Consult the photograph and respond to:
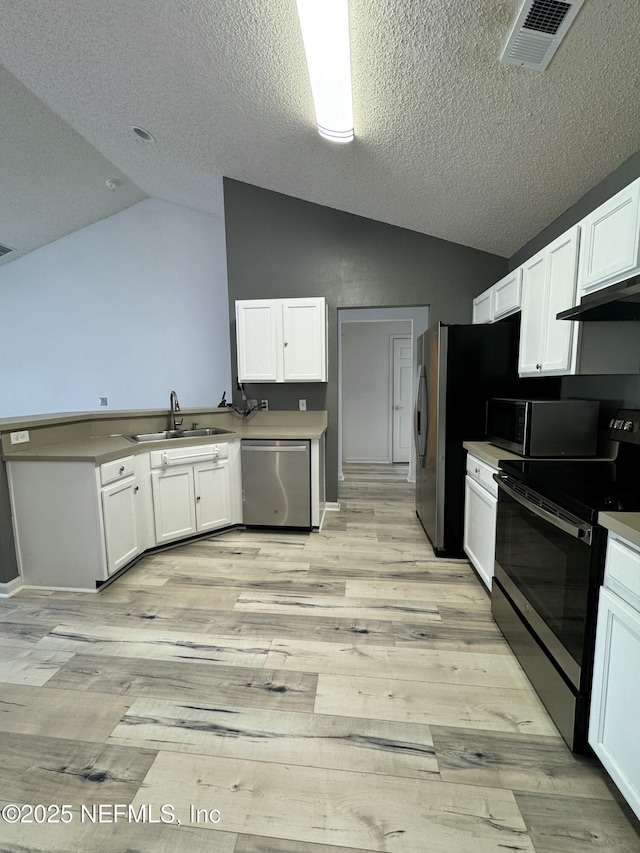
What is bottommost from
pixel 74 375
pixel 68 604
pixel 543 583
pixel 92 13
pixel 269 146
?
pixel 68 604

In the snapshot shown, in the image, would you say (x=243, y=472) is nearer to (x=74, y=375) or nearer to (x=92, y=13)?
(x=92, y=13)

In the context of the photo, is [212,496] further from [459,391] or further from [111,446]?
[459,391]

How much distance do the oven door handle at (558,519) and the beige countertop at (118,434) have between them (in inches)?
68.2

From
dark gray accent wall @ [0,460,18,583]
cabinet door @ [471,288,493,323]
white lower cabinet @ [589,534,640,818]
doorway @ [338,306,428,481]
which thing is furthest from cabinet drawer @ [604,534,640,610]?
doorway @ [338,306,428,481]

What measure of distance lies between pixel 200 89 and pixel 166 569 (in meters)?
3.31

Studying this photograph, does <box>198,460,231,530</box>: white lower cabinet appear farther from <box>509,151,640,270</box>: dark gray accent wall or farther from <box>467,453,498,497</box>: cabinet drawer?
<box>509,151,640,270</box>: dark gray accent wall

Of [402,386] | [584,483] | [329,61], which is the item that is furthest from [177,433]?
[402,386]

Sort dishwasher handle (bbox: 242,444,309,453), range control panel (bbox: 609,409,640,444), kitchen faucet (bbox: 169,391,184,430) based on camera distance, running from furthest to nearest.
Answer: kitchen faucet (bbox: 169,391,184,430)
dishwasher handle (bbox: 242,444,309,453)
range control panel (bbox: 609,409,640,444)

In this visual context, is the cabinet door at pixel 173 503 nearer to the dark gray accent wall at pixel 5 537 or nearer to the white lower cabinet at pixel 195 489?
the white lower cabinet at pixel 195 489

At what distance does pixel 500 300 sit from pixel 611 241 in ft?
4.11

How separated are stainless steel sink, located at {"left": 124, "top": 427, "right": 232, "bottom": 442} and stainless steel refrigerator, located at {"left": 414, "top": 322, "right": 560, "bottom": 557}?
1.77 metres

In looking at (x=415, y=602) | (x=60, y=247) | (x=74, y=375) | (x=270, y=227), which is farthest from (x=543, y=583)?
(x=60, y=247)

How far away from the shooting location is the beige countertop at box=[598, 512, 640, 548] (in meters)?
1.04

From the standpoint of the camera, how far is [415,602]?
2.25 metres
